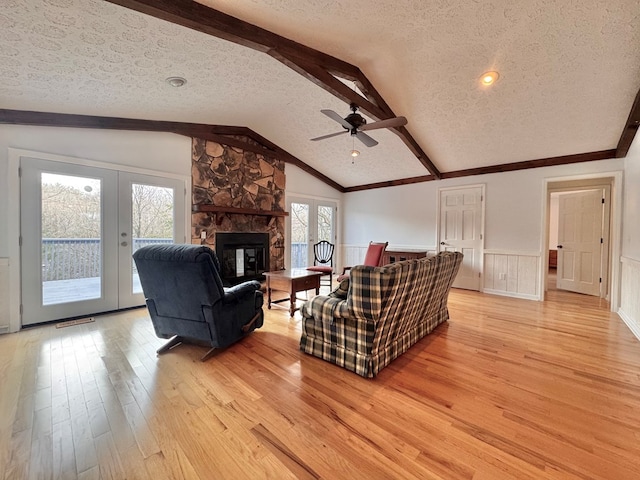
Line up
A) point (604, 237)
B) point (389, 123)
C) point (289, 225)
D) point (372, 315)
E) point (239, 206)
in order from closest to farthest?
point (372, 315) < point (389, 123) < point (604, 237) < point (239, 206) < point (289, 225)

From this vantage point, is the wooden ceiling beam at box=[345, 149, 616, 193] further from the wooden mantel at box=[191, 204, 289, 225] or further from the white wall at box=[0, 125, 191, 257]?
the white wall at box=[0, 125, 191, 257]

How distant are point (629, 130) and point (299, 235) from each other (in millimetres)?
5242

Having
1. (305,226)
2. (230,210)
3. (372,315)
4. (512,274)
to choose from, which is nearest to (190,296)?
(372,315)

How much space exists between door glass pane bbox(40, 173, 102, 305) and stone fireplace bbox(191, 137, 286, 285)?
125cm

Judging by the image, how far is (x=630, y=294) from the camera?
3363 mm

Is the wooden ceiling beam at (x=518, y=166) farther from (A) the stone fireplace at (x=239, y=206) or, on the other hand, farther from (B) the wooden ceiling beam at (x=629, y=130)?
(A) the stone fireplace at (x=239, y=206)

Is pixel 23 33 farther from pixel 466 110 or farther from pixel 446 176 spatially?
pixel 446 176

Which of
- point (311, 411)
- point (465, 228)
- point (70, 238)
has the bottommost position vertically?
point (311, 411)

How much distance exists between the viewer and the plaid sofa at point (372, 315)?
1969 mm

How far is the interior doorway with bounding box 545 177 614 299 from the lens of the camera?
472cm

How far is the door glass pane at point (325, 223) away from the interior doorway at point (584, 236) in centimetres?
433

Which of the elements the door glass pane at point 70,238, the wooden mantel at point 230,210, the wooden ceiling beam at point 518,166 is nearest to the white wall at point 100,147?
the door glass pane at point 70,238

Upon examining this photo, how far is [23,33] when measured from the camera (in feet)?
6.55

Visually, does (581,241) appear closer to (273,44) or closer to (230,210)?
(273,44)
